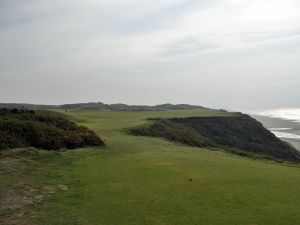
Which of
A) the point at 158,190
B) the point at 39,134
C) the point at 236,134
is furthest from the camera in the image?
the point at 236,134

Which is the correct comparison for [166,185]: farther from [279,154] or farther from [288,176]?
[279,154]

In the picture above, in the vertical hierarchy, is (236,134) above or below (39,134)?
below

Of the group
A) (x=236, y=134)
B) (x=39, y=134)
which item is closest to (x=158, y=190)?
(x=39, y=134)

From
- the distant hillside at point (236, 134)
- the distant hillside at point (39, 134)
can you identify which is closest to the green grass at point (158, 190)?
the distant hillside at point (39, 134)

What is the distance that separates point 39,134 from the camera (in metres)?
23.8

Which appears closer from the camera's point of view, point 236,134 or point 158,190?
point 158,190

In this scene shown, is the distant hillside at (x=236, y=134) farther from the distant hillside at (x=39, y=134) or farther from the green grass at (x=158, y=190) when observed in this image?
the green grass at (x=158, y=190)

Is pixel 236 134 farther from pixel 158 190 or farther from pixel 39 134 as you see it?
pixel 158 190

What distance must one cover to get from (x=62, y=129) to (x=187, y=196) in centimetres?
1496

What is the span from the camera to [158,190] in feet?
45.2

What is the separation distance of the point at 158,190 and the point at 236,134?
45.3 metres

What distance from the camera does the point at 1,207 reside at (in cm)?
1170

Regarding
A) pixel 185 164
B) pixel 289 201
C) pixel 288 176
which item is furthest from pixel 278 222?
pixel 185 164

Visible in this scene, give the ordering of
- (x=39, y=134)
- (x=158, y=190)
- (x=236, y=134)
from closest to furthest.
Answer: (x=158, y=190) < (x=39, y=134) < (x=236, y=134)
